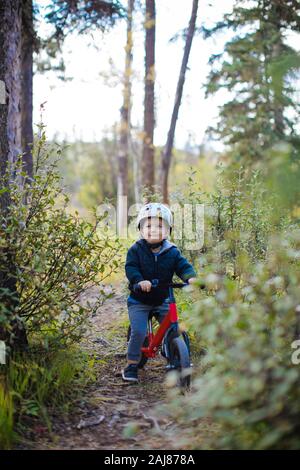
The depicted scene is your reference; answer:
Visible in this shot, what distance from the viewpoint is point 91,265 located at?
4453mm

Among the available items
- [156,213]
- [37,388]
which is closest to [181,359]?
[37,388]

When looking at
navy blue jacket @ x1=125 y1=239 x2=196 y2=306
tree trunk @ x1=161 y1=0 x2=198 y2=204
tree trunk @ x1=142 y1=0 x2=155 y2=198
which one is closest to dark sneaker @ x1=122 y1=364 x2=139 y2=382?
navy blue jacket @ x1=125 y1=239 x2=196 y2=306

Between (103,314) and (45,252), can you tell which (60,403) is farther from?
(103,314)

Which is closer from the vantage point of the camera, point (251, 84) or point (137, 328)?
point (137, 328)

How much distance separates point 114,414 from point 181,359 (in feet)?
2.18

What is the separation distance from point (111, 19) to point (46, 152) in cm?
538

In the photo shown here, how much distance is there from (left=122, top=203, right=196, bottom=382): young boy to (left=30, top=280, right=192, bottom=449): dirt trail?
0.22 m

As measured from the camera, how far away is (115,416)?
376 centimetres

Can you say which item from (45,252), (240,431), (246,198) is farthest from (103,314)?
(240,431)

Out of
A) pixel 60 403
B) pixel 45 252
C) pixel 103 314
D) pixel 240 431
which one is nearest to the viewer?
pixel 240 431

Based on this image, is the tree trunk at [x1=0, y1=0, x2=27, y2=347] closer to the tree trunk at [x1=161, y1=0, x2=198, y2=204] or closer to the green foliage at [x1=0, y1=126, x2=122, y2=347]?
the green foliage at [x1=0, y1=126, x2=122, y2=347]

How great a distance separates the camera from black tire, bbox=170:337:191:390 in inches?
156

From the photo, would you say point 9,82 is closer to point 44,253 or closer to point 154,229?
point 44,253

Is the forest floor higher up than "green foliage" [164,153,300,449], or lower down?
lower down
